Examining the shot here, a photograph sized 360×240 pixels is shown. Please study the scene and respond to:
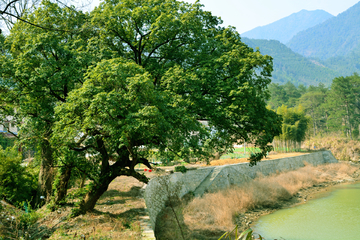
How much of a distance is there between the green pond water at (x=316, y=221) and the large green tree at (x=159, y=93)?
5.00m

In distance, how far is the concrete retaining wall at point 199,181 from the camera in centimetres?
1203

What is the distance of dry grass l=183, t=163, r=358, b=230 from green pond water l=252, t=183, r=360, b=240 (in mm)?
1316

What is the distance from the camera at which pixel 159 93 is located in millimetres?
8258

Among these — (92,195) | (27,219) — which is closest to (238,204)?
(92,195)

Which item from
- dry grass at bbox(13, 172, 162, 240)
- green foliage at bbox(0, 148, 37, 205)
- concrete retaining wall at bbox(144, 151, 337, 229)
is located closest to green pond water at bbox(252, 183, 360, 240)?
concrete retaining wall at bbox(144, 151, 337, 229)

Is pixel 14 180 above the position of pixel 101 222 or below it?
above

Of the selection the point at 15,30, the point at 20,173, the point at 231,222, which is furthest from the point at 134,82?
the point at 231,222

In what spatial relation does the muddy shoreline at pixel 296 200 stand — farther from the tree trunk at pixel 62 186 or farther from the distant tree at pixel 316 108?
the distant tree at pixel 316 108

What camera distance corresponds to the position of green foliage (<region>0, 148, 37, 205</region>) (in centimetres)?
1111

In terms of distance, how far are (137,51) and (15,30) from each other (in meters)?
4.32

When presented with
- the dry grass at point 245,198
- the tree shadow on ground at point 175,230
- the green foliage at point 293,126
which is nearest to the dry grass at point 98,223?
the tree shadow on ground at point 175,230

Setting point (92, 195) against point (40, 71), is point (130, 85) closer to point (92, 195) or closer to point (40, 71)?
point (40, 71)

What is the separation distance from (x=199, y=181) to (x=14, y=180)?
9990 millimetres

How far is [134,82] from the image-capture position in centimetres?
722
